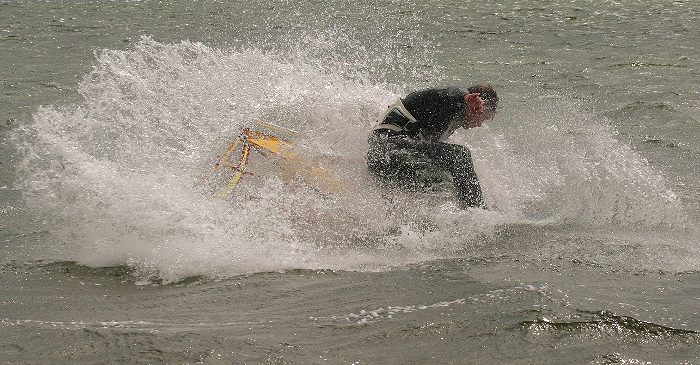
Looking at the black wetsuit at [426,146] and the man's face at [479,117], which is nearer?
the black wetsuit at [426,146]

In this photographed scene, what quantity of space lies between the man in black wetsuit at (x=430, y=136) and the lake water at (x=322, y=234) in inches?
7.9

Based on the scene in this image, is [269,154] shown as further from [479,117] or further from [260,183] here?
[479,117]

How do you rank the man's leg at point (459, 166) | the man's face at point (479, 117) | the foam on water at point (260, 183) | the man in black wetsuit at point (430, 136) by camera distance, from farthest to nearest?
the man's face at point (479, 117) → the man in black wetsuit at point (430, 136) → the man's leg at point (459, 166) → the foam on water at point (260, 183)

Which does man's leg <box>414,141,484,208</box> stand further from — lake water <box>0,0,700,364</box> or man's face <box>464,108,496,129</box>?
man's face <box>464,108,496,129</box>

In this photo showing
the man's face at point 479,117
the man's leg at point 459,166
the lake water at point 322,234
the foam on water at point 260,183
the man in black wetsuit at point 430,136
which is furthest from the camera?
the man's face at point 479,117

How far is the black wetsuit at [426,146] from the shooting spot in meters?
7.95

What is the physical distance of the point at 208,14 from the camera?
19.8 m

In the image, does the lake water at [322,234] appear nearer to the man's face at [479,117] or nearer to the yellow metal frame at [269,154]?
the yellow metal frame at [269,154]

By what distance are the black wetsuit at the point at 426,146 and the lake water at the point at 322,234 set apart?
0.20 meters

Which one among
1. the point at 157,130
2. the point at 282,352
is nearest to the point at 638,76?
the point at 157,130

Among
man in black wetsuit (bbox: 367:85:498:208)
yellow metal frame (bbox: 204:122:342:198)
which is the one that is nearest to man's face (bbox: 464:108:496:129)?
man in black wetsuit (bbox: 367:85:498:208)

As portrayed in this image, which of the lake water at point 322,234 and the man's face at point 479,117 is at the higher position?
the man's face at point 479,117

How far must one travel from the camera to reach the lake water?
17.0ft

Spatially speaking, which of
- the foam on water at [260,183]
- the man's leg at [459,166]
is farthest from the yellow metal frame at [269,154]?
the man's leg at [459,166]
